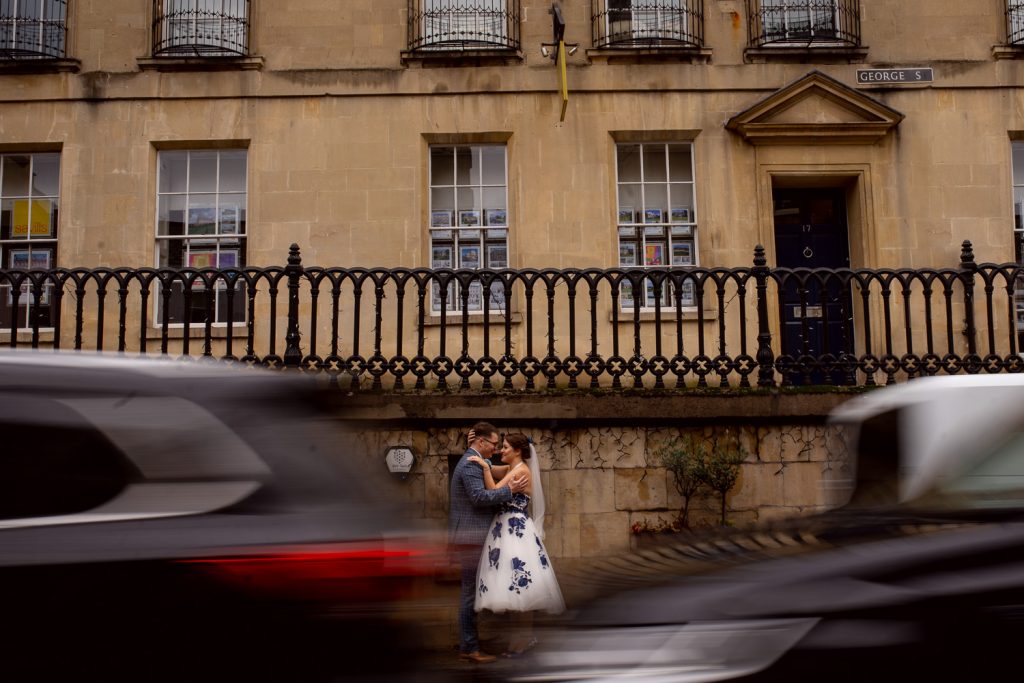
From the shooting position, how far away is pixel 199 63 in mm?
13094

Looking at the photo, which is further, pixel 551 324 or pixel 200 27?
pixel 200 27

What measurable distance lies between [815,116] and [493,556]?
28.4ft

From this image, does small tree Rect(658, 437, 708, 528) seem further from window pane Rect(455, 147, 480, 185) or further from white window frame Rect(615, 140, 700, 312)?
window pane Rect(455, 147, 480, 185)

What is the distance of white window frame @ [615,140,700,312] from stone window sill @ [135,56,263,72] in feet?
17.9

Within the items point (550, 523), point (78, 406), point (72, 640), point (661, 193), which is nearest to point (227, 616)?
point (72, 640)

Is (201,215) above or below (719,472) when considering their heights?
above

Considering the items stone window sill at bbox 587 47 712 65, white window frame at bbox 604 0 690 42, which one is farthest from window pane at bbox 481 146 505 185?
white window frame at bbox 604 0 690 42

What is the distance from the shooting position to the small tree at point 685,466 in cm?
895

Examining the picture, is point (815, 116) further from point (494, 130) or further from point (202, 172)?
point (202, 172)

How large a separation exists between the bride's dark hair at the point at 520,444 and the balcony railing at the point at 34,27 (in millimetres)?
9787

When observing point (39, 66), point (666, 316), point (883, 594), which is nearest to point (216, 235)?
point (39, 66)

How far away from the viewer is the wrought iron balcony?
13180mm

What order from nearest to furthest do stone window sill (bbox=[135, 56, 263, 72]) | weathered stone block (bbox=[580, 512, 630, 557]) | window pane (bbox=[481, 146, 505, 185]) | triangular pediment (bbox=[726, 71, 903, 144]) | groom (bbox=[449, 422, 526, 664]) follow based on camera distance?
groom (bbox=[449, 422, 526, 664]) → weathered stone block (bbox=[580, 512, 630, 557]) → triangular pediment (bbox=[726, 71, 903, 144]) → stone window sill (bbox=[135, 56, 263, 72]) → window pane (bbox=[481, 146, 505, 185])

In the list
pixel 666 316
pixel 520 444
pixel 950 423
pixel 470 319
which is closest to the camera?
pixel 950 423
